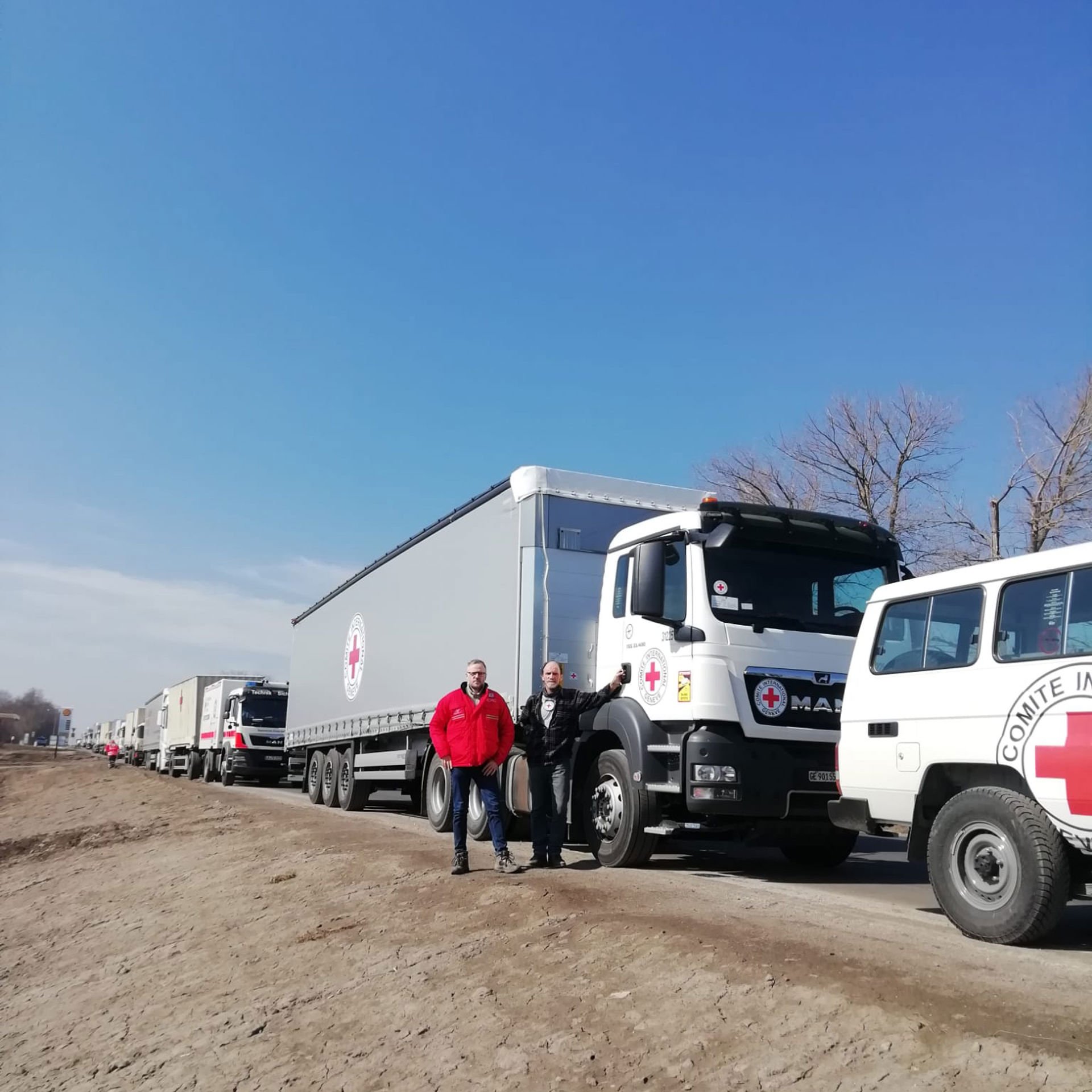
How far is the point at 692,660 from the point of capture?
28.7 ft

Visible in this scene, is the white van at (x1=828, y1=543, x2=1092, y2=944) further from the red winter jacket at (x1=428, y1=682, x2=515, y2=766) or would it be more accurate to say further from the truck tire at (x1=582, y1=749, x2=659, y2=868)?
the red winter jacket at (x1=428, y1=682, x2=515, y2=766)

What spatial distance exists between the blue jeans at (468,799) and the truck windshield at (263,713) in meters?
23.1

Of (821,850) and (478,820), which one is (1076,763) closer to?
(821,850)

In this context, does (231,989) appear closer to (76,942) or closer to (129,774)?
(76,942)

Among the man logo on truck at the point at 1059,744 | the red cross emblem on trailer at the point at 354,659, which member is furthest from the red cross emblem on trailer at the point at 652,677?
the red cross emblem on trailer at the point at 354,659

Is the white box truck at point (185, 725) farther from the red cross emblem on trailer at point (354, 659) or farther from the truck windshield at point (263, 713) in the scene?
the red cross emblem on trailer at point (354, 659)

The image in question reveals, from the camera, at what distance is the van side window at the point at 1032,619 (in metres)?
5.92

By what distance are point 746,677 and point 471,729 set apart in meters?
2.35

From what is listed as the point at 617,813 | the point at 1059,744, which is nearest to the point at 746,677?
the point at 617,813

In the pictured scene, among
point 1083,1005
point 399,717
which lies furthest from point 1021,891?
point 399,717

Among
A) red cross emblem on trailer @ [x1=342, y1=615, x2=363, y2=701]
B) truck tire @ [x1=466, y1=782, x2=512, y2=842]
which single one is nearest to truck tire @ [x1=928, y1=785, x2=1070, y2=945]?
truck tire @ [x1=466, y1=782, x2=512, y2=842]

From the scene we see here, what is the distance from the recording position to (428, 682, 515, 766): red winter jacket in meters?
9.07

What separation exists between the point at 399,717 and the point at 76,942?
5.23 meters

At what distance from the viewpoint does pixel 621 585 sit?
10.1 meters
